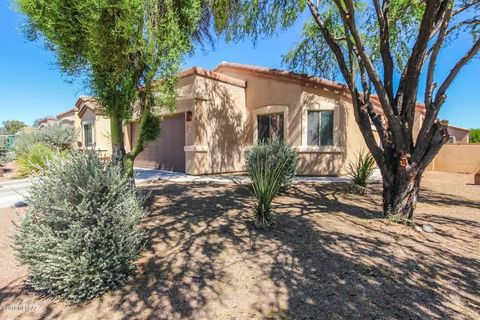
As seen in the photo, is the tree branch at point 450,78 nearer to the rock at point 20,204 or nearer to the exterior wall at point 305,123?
the exterior wall at point 305,123

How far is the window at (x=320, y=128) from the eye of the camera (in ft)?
39.3

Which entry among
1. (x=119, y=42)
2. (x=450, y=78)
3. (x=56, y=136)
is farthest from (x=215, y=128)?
(x=56, y=136)

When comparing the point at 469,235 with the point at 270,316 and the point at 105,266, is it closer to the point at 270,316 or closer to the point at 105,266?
the point at 270,316

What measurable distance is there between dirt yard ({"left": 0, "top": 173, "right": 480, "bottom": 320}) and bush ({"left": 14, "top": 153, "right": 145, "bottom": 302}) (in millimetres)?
222

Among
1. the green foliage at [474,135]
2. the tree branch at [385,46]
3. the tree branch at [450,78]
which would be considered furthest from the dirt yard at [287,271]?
the green foliage at [474,135]

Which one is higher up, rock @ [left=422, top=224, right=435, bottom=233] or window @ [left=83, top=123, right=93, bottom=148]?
window @ [left=83, top=123, right=93, bottom=148]

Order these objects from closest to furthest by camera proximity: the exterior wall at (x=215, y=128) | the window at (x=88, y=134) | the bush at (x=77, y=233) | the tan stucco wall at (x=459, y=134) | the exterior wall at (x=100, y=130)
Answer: the bush at (x=77, y=233)
the exterior wall at (x=215, y=128)
the exterior wall at (x=100, y=130)
the window at (x=88, y=134)
the tan stucco wall at (x=459, y=134)

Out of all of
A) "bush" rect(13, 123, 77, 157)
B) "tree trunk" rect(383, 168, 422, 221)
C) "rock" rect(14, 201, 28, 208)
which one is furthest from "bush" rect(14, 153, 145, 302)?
"bush" rect(13, 123, 77, 157)

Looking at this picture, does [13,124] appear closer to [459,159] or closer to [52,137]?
[52,137]

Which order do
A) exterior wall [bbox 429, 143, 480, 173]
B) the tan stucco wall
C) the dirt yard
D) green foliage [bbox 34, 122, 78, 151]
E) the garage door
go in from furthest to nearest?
1. the tan stucco wall
2. green foliage [bbox 34, 122, 78, 151]
3. exterior wall [bbox 429, 143, 480, 173]
4. the garage door
5. the dirt yard

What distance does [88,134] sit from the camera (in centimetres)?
1947

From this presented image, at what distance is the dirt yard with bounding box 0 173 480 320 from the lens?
2918 millimetres

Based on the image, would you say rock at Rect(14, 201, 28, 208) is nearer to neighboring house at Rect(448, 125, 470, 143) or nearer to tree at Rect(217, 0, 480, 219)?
tree at Rect(217, 0, 480, 219)

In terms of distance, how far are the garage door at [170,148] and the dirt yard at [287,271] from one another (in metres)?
7.04
